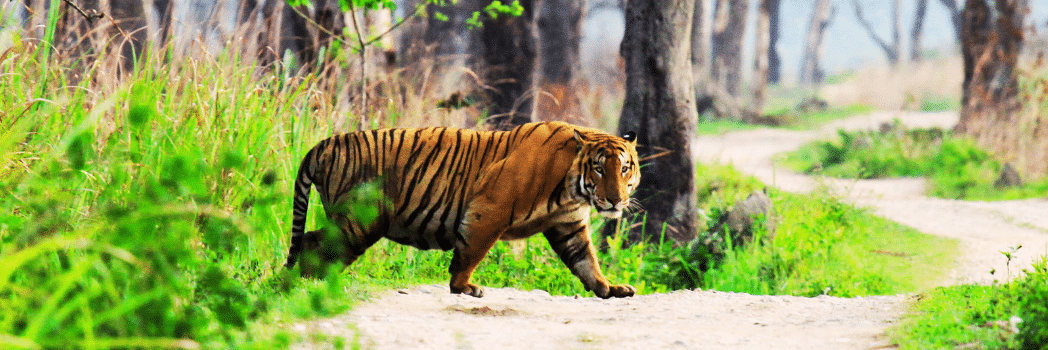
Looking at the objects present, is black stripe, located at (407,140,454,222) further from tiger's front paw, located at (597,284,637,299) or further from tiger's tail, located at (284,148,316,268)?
tiger's front paw, located at (597,284,637,299)

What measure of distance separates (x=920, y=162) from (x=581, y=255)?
9823 mm

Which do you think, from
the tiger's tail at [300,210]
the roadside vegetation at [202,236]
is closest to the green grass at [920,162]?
the roadside vegetation at [202,236]

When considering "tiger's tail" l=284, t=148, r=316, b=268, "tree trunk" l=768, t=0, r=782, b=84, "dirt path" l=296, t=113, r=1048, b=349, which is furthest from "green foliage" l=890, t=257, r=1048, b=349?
"tree trunk" l=768, t=0, r=782, b=84

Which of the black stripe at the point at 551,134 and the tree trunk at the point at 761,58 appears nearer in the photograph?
the black stripe at the point at 551,134

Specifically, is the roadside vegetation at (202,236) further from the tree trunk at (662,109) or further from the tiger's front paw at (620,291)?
the tiger's front paw at (620,291)

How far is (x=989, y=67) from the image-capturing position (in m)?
13.8

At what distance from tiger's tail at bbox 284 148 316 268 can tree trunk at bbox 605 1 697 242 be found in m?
3.09

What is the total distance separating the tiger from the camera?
164 inches

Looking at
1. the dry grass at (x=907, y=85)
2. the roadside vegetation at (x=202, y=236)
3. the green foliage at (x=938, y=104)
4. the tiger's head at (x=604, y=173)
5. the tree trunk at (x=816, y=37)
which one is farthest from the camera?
the tree trunk at (x=816, y=37)

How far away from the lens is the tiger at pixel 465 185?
416 cm

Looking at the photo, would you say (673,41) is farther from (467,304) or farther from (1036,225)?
(1036,225)

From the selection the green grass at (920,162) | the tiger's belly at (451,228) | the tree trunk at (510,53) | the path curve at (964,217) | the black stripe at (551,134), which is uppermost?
the tree trunk at (510,53)

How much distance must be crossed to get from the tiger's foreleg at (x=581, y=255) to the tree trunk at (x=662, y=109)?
7.51 feet

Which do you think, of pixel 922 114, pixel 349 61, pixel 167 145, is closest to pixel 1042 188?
pixel 349 61
